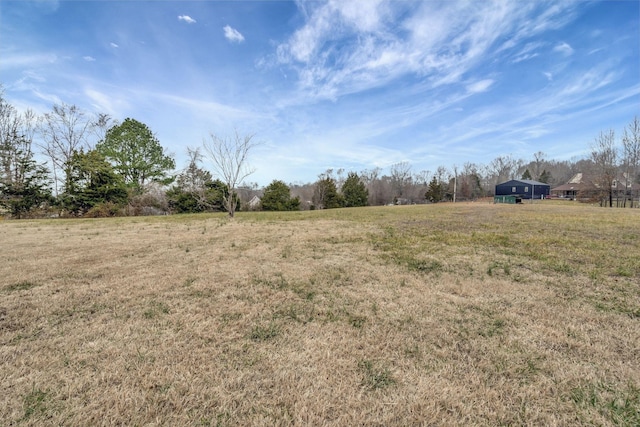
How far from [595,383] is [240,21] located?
11.5 metres

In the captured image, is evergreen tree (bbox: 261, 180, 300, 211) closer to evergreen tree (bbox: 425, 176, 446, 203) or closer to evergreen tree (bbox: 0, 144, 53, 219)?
evergreen tree (bbox: 0, 144, 53, 219)

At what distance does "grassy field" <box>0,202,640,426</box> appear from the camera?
4.76 ft

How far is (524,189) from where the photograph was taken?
43219mm

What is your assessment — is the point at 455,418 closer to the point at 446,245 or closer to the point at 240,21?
the point at 446,245

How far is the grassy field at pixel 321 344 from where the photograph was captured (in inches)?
57.2

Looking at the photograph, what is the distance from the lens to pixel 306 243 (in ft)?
21.6

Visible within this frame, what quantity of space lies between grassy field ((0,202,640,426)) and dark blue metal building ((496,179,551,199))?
160 feet

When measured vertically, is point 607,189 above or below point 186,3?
below

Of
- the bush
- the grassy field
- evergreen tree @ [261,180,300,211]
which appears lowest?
the grassy field

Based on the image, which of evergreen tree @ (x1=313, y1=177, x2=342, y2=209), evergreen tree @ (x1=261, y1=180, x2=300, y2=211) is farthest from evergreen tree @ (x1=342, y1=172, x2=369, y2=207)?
evergreen tree @ (x1=261, y1=180, x2=300, y2=211)

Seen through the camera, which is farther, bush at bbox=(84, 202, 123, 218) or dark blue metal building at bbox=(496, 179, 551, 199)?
dark blue metal building at bbox=(496, 179, 551, 199)

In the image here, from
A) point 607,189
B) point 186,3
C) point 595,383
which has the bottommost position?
point 595,383

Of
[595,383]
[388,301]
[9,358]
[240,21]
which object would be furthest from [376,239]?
[240,21]

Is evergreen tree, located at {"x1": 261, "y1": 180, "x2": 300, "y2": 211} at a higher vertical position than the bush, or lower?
higher
